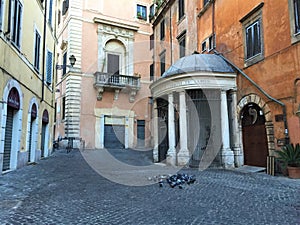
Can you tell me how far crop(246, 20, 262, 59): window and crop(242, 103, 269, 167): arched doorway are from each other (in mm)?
2058

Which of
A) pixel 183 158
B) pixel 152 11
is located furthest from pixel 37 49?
pixel 152 11

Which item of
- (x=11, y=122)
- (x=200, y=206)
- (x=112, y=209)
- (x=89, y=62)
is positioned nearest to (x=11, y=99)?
(x=11, y=122)

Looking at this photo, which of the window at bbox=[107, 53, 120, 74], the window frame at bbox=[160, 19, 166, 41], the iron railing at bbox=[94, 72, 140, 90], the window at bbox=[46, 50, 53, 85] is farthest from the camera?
the window at bbox=[107, 53, 120, 74]

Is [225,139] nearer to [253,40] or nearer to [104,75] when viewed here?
[253,40]

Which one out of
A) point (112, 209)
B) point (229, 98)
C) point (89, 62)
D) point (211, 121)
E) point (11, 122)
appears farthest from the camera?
point (89, 62)

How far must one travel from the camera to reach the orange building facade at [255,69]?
8.39 m

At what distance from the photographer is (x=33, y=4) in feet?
36.2

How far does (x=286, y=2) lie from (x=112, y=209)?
846cm

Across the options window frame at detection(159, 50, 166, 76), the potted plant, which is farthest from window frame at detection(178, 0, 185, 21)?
the potted plant

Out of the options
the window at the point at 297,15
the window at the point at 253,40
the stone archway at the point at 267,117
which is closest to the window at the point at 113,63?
the window at the point at 253,40

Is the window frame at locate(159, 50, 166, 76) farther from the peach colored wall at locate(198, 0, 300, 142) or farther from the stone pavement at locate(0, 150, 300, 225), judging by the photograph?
the stone pavement at locate(0, 150, 300, 225)

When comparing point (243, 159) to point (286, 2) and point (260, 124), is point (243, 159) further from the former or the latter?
point (286, 2)

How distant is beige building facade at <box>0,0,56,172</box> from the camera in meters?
8.04

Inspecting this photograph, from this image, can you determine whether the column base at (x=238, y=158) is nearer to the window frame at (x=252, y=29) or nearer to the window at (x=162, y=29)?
the window frame at (x=252, y=29)
